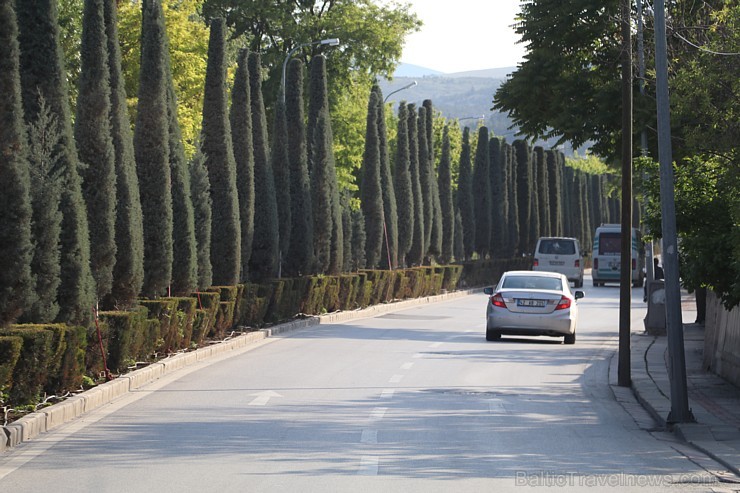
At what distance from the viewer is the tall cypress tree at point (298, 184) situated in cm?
3734

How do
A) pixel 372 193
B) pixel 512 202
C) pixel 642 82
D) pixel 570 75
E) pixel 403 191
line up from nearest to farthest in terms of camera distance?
1. pixel 642 82
2. pixel 570 75
3. pixel 372 193
4. pixel 403 191
5. pixel 512 202

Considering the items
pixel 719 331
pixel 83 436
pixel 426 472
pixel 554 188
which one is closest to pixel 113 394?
pixel 83 436

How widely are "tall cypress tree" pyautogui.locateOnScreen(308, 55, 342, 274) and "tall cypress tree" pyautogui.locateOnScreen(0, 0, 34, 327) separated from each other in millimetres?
25059

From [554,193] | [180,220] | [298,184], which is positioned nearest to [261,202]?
[298,184]

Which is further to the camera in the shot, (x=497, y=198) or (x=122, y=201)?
(x=497, y=198)

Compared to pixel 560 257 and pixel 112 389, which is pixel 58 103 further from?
pixel 560 257

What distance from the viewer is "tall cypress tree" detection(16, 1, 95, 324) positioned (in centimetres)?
1725

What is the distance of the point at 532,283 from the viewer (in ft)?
92.5

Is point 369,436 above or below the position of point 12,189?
below

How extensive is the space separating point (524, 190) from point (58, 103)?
65903 millimetres

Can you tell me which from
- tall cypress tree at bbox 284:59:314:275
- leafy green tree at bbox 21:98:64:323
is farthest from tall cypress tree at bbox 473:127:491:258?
leafy green tree at bbox 21:98:64:323

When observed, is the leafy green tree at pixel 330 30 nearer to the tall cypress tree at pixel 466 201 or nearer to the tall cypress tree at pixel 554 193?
→ the tall cypress tree at pixel 466 201

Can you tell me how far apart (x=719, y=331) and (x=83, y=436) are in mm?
11723

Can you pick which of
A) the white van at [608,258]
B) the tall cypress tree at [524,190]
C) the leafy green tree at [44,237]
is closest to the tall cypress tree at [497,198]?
the tall cypress tree at [524,190]
